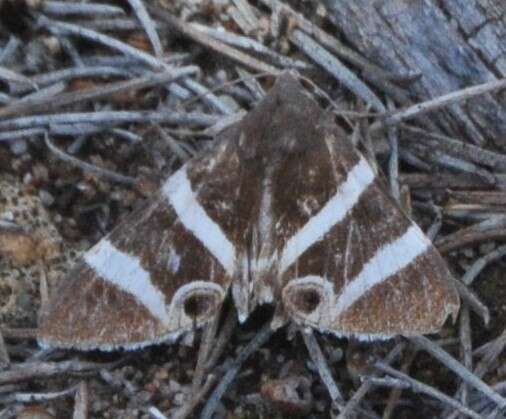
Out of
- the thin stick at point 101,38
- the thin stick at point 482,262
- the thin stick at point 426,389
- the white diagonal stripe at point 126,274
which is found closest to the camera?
the thin stick at point 426,389

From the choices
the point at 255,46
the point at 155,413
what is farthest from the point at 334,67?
the point at 155,413

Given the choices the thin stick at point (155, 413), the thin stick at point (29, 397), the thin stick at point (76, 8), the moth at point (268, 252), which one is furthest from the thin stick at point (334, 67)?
the thin stick at point (29, 397)

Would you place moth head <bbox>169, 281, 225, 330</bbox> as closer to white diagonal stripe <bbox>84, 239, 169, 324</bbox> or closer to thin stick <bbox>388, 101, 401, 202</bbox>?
white diagonal stripe <bbox>84, 239, 169, 324</bbox>

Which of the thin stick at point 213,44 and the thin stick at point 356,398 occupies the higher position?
the thin stick at point 213,44

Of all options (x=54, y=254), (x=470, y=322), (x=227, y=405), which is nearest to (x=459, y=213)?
(x=470, y=322)

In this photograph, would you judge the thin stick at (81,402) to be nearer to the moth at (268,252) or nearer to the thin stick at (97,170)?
the moth at (268,252)

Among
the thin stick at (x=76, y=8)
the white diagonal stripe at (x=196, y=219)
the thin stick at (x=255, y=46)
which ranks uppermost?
the thin stick at (x=76, y=8)

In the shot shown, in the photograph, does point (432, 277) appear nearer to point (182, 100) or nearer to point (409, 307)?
point (409, 307)

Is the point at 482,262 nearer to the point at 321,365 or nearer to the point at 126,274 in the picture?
the point at 321,365
